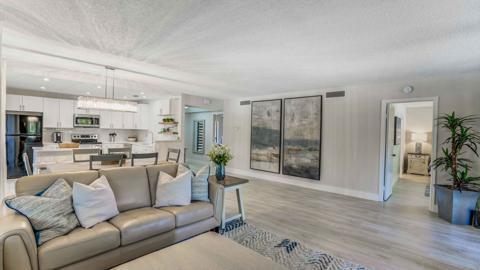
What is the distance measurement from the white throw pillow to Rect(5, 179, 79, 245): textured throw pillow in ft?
2.85

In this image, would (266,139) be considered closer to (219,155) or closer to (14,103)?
→ (219,155)

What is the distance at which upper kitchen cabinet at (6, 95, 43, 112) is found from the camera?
5.61 metres

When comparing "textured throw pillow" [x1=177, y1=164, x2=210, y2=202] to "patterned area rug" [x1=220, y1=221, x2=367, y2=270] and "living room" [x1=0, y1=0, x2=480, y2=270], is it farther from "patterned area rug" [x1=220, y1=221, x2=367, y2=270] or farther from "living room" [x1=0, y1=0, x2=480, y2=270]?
"patterned area rug" [x1=220, y1=221, x2=367, y2=270]

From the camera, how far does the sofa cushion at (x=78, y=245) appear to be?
1.74 metres

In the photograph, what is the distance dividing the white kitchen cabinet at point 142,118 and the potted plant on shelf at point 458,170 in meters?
7.84

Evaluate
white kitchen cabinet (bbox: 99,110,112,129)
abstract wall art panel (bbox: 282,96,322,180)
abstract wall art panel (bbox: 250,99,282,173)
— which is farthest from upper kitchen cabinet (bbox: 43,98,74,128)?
abstract wall art panel (bbox: 282,96,322,180)

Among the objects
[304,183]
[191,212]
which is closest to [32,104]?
[191,212]

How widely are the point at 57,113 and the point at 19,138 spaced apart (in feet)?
3.72

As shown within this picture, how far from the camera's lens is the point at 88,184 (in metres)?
2.44

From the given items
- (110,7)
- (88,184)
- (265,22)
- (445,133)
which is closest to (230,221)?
(88,184)

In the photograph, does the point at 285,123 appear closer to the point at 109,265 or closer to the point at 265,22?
the point at 265,22

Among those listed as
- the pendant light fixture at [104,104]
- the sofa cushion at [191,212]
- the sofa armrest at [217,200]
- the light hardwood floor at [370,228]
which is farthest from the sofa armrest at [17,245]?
the pendant light fixture at [104,104]

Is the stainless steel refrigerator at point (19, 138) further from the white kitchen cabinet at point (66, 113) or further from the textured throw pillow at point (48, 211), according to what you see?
the textured throw pillow at point (48, 211)

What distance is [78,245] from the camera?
187 cm
